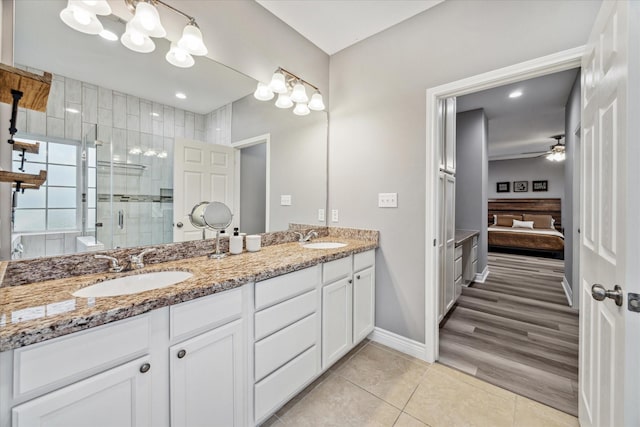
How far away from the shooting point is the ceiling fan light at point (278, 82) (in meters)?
2.02

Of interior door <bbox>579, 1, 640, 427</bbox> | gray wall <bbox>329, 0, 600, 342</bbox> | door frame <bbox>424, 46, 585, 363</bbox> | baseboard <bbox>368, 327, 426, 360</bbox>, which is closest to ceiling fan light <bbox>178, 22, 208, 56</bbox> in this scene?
gray wall <bbox>329, 0, 600, 342</bbox>

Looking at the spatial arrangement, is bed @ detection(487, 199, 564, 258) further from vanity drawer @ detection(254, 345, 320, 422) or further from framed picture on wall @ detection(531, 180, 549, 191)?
vanity drawer @ detection(254, 345, 320, 422)

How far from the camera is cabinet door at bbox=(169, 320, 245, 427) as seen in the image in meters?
1.01

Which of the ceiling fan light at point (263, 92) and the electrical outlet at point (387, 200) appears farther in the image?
the electrical outlet at point (387, 200)

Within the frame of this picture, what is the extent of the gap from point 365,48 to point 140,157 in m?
2.01

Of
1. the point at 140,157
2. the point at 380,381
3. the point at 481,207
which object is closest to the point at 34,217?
the point at 140,157

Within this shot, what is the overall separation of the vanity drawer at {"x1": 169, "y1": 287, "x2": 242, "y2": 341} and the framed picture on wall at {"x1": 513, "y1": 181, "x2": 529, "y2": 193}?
8588 mm

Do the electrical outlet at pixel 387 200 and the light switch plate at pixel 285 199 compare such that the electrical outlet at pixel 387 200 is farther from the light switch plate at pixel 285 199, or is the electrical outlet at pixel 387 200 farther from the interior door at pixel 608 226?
the interior door at pixel 608 226

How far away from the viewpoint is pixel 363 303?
2131mm

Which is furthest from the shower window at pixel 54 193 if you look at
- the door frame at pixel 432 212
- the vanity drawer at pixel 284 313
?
the door frame at pixel 432 212

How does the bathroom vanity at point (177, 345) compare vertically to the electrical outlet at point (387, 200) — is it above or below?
below

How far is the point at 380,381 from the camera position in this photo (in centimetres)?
179

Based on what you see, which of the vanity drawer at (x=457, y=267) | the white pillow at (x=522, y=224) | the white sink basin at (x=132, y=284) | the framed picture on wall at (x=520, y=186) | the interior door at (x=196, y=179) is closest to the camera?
the white sink basin at (x=132, y=284)

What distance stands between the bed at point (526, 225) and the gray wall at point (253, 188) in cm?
604
